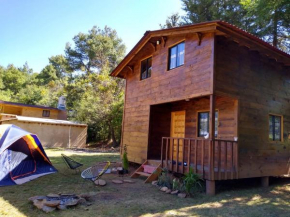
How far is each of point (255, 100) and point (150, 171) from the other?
13.5 ft

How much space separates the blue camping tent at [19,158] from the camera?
632 centimetres

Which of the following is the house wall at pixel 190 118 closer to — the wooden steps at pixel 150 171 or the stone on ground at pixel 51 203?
the wooden steps at pixel 150 171

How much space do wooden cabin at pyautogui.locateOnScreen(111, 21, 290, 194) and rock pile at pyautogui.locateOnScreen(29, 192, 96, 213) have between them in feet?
9.78

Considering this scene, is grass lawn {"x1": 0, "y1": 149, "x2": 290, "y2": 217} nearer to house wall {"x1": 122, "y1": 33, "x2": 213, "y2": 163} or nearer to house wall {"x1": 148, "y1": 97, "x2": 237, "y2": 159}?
house wall {"x1": 148, "y1": 97, "x2": 237, "y2": 159}

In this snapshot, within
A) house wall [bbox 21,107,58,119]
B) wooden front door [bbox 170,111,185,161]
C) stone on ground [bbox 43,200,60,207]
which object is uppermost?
house wall [bbox 21,107,58,119]

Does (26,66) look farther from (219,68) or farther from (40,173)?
(219,68)

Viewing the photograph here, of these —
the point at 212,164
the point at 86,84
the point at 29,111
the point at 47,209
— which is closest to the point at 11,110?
the point at 29,111

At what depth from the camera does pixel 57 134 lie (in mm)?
19125

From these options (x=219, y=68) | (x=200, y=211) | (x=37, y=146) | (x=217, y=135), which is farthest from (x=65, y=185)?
(x=219, y=68)

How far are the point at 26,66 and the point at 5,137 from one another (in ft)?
138

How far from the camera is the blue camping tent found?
6.32m

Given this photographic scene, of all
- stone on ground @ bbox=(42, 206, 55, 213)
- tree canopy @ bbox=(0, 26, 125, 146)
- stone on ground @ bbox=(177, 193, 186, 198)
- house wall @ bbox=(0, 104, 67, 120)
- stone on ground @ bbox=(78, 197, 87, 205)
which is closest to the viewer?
stone on ground @ bbox=(42, 206, 55, 213)

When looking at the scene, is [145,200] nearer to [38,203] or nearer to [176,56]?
[38,203]

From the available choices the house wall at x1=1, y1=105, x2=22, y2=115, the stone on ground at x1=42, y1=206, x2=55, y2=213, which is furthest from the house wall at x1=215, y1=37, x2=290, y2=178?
the house wall at x1=1, y1=105, x2=22, y2=115
